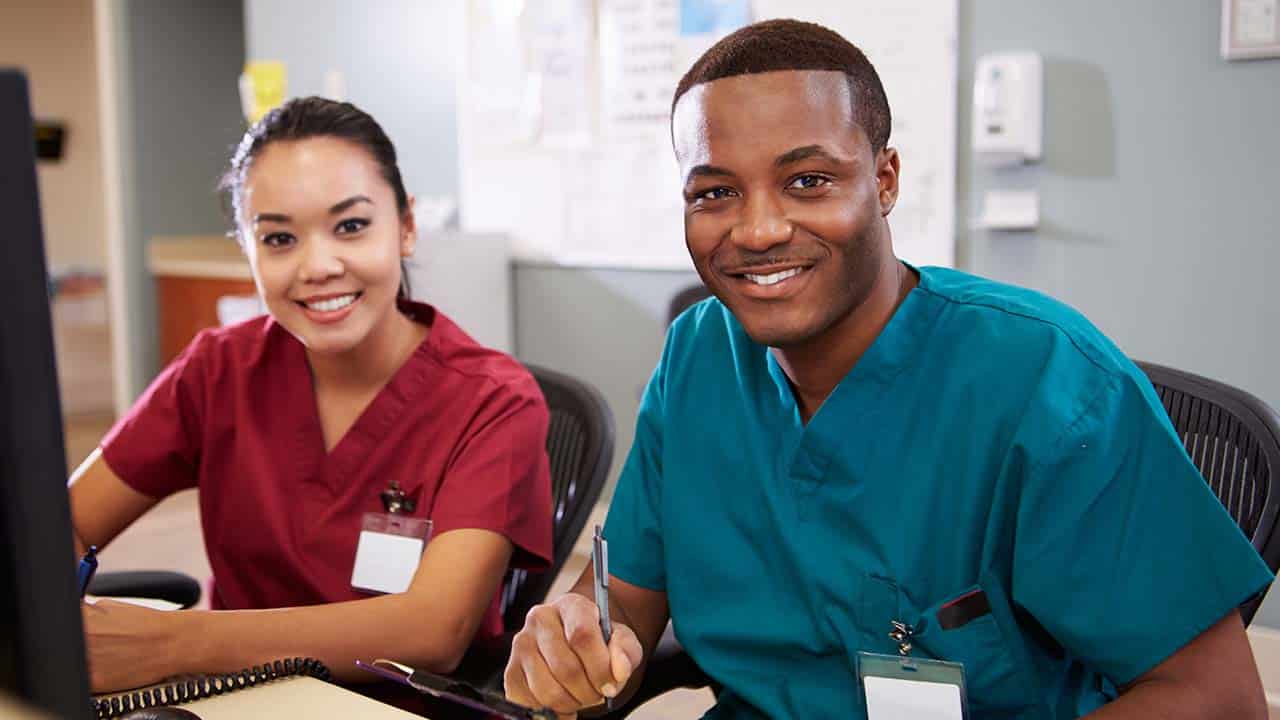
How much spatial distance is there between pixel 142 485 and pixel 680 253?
1984 millimetres

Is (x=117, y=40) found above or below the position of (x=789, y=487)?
above

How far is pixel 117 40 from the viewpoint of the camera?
5078 mm

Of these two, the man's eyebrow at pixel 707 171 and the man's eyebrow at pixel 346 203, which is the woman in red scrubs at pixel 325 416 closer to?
the man's eyebrow at pixel 346 203

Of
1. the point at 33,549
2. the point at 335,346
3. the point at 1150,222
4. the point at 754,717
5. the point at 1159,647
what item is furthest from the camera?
the point at 1150,222

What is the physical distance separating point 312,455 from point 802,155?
75cm

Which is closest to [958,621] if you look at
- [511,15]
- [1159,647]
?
[1159,647]

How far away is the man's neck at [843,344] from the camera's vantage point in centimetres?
113

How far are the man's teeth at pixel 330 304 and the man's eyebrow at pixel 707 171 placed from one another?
1.91 ft

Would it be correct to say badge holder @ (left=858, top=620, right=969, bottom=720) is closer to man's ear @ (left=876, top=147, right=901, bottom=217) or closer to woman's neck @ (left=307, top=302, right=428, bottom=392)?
man's ear @ (left=876, top=147, right=901, bottom=217)

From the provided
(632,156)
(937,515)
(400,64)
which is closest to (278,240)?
(937,515)

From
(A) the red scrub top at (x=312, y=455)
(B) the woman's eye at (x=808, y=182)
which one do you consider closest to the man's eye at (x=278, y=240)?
(A) the red scrub top at (x=312, y=455)

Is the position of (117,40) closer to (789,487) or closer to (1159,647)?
(789,487)

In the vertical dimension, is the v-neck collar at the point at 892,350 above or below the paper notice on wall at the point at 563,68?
below

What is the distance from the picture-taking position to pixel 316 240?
1.49 meters
